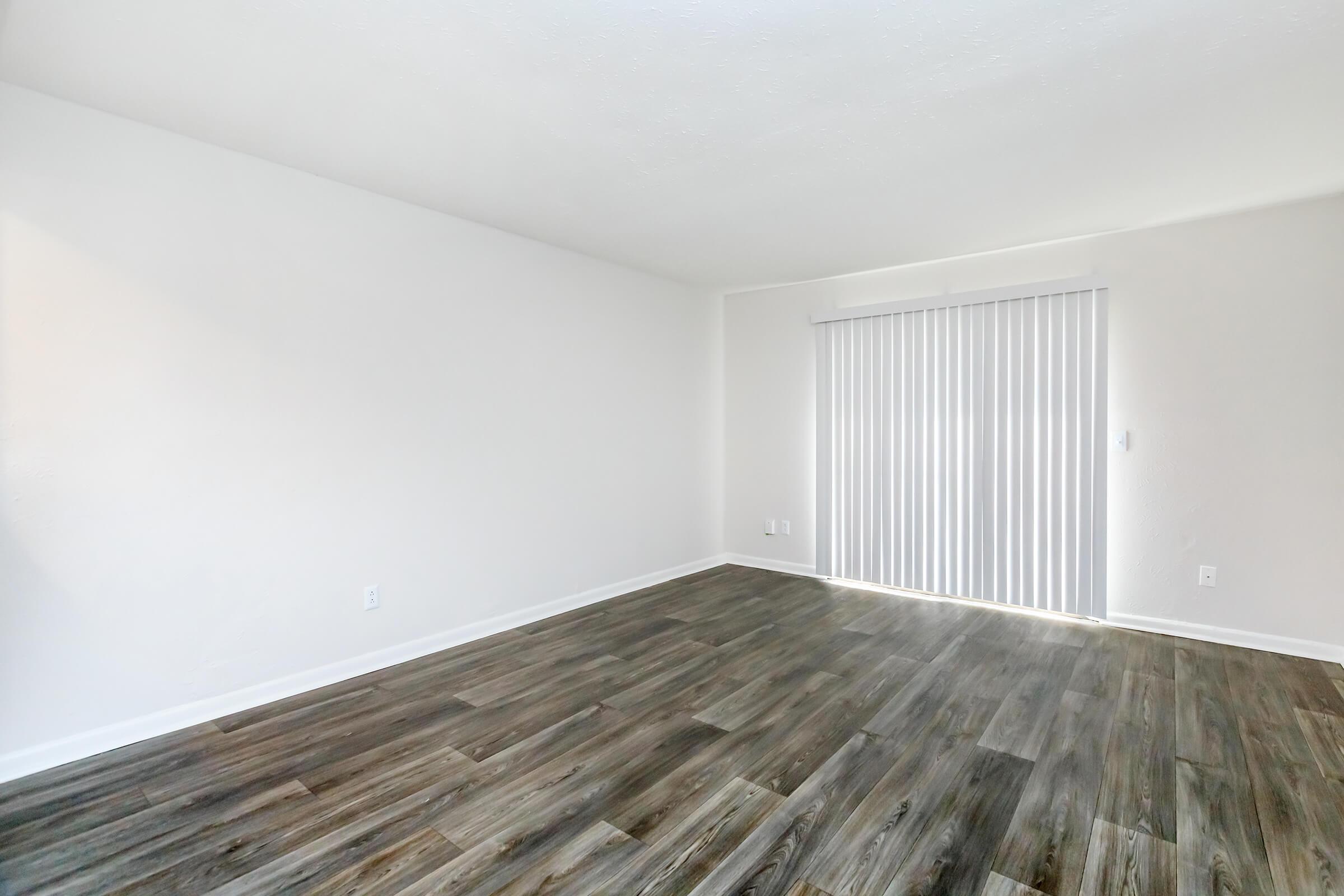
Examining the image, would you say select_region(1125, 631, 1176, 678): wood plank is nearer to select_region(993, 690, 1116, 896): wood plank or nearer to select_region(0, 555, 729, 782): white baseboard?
select_region(993, 690, 1116, 896): wood plank

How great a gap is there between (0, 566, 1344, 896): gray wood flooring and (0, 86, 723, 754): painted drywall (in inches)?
16.6

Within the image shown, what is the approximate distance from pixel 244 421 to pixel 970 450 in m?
4.46

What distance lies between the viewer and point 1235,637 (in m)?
3.59

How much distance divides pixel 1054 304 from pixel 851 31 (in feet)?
9.92

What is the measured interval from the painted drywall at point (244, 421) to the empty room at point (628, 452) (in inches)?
0.8

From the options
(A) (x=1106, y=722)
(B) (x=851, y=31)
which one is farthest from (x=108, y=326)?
(A) (x=1106, y=722)

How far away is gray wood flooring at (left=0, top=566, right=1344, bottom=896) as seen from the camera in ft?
5.87

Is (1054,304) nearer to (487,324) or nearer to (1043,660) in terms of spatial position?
(1043,660)

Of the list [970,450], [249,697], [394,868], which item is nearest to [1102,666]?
[970,450]

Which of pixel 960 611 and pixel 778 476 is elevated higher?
pixel 778 476

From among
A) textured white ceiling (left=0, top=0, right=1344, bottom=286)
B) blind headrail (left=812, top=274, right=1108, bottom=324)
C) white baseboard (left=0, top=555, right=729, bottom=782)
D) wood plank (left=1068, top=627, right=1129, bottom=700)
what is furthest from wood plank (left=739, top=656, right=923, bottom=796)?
blind headrail (left=812, top=274, right=1108, bottom=324)

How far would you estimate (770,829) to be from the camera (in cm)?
197

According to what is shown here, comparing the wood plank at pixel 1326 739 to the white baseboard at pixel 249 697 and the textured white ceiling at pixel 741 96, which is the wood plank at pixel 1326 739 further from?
the white baseboard at pixel 249 697

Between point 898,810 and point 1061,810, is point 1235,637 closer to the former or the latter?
point 1061,810
